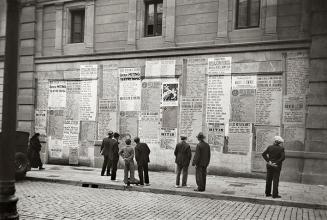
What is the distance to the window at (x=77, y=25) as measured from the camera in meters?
20.4

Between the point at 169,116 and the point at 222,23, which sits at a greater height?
the point at 222,23

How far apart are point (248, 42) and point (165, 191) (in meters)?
7.15

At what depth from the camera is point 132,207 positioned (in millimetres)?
9781

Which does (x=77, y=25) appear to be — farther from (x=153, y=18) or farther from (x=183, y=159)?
(x=183, y=159)

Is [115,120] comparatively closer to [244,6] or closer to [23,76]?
[23,76]

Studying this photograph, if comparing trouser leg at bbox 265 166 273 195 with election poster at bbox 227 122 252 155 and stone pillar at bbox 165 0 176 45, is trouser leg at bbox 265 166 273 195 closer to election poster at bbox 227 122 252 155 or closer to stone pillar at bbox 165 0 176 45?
election poster at bbox 227 122 252 155

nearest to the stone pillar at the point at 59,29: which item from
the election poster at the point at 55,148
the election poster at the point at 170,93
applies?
the election poster at the point at 55,148

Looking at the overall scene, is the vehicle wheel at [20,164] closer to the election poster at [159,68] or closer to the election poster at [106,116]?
the election poster at [106,116]

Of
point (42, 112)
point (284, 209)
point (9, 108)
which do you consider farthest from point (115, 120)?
point (9, 108)

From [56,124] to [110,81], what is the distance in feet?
13.0

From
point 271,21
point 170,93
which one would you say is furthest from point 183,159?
point 271,21

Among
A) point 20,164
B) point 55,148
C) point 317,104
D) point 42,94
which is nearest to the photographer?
point 20,164

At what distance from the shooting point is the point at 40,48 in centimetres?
2092

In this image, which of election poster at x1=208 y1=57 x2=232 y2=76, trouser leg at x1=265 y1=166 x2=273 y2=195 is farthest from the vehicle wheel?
trouser leg at x1=265 y1=166 x2=273 y2=195
